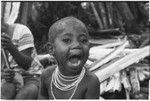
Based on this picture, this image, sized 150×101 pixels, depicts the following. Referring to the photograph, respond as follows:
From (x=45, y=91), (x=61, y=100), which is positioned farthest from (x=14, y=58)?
(x=61, y=100)

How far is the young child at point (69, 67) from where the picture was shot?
2820 mm

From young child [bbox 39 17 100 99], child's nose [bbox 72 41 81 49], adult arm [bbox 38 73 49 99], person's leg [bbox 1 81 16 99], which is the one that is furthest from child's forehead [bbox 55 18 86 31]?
person's leg [bbox 1 81 16 99]

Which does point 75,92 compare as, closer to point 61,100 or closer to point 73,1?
point 61,100

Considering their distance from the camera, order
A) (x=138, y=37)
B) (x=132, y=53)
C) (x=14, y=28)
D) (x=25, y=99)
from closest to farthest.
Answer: (x=25, y=99) < (x=14, y=28) < (x=132, y=53) < (x=138, y=37)

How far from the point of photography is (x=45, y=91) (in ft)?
10.7

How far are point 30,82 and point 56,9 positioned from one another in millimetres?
2547

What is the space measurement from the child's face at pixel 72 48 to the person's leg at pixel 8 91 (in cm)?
98

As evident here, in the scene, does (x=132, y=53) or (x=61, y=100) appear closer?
(x=61, y=100)

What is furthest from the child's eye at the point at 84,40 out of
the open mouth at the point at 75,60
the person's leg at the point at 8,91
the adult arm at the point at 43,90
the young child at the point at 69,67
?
the person's leg at the point at 8,91

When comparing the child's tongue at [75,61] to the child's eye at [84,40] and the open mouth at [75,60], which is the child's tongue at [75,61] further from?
the child's eye at [84,40]

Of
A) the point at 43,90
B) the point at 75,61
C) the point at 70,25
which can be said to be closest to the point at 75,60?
the point at 75,61

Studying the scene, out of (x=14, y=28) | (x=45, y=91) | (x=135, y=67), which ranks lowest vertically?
(x=135, y=67)

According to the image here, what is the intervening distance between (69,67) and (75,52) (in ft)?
0.42

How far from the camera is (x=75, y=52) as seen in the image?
9.12 feet
